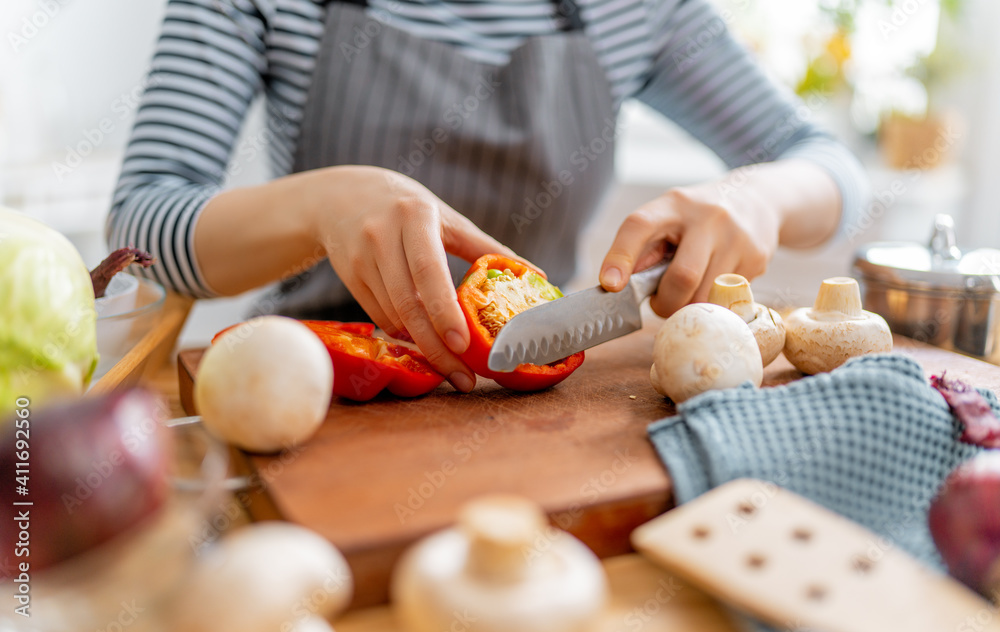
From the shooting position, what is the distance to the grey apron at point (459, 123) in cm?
115

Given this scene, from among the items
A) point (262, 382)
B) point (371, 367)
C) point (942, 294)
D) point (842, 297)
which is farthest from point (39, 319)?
point (942, 294)

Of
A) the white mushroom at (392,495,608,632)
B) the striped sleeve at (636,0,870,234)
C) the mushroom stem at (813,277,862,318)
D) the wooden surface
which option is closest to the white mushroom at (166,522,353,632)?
the white mushroom at (392,495,608,632)

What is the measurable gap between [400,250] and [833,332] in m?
0.46

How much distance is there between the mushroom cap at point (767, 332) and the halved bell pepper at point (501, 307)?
188mm

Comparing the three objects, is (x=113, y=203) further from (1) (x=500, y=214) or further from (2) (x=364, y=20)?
(1) (x=500, y=214)

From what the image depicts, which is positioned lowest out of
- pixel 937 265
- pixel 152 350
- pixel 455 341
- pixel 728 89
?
pixel 152 350

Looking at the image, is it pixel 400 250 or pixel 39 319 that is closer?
pixel 39 319

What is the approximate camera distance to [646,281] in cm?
92

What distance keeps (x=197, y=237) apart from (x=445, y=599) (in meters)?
0.76

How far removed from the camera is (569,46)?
4.07 ft

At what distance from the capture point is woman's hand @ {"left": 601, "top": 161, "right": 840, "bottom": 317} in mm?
913

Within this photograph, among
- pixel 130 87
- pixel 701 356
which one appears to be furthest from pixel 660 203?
pixel 130 87

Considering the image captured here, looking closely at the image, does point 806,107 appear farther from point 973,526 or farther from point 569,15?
point 973,526

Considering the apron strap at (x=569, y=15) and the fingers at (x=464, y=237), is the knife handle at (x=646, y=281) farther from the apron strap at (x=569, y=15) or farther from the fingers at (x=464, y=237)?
the apron strap at (x=569, y=15)
